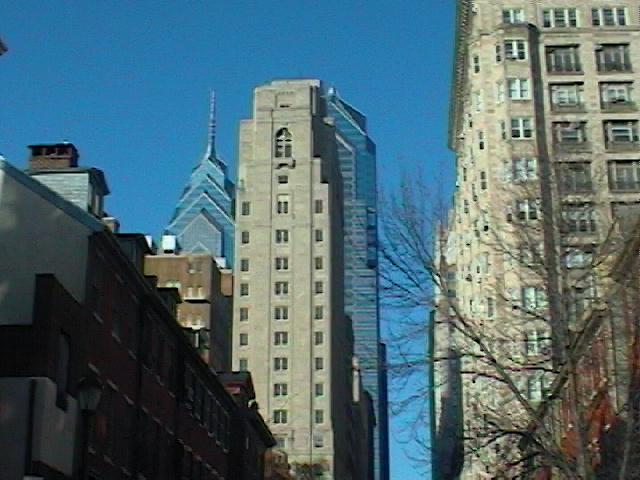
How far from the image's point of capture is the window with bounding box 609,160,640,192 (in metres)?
97.2

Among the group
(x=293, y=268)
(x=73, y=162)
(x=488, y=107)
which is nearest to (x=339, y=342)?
(x=293, y=268)

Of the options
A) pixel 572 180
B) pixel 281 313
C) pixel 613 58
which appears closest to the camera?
pixel 572 180

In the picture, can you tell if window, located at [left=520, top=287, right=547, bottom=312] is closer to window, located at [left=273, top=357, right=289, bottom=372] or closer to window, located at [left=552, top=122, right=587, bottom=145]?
window, located at [left=552, top=122, right=587, bottom=145]

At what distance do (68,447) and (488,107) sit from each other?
78.2 metres

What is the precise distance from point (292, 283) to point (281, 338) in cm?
742

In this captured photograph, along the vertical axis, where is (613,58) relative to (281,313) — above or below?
above

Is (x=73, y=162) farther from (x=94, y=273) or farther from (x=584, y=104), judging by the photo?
(x=584, y=104)

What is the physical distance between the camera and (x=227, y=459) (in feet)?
200

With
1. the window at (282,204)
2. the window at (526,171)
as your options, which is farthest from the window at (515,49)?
the window at (526,171)

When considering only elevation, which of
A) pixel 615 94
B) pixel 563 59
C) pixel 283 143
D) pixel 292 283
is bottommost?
pixel 292 283

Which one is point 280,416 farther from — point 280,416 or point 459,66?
point 459,66

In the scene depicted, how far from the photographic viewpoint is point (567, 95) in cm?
10350

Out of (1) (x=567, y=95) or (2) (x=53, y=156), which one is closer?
(2) (x=53, y=156)

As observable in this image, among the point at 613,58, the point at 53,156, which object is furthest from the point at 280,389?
the point at 53,156
